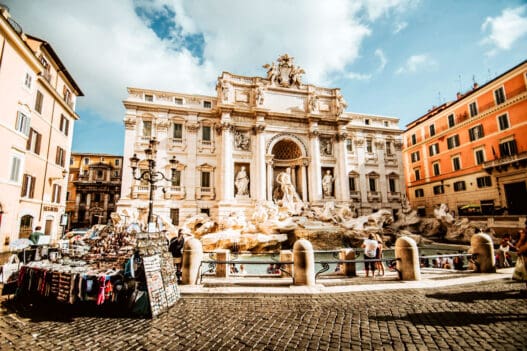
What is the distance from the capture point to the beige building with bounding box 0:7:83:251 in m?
11.5

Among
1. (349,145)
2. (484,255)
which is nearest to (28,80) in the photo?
(484,255)

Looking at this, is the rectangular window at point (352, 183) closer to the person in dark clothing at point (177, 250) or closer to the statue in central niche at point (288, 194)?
the statue in central niche at point (288, 194)

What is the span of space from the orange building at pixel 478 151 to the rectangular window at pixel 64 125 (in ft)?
119

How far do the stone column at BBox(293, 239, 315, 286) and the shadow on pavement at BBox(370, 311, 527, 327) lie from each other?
7.08 ft

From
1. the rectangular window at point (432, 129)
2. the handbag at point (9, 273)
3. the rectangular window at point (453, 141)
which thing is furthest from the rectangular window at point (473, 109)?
the handbag at point (9, 273)

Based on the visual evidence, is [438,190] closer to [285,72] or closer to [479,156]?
[479,156]

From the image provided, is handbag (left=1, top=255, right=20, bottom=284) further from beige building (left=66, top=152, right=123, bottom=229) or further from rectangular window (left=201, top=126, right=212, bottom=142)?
beige building (left=66, top=152, right=123, bottom=229)

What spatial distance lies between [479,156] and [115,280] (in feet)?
104

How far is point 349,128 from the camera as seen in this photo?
2852 cm

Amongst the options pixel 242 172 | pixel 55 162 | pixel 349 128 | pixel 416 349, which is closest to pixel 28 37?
pixel 55 162

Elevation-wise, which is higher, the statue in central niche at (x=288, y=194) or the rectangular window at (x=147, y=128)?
the rectangular window at (x=147, y=128)

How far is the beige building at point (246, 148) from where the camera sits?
21.8 meters

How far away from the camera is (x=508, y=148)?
21719 millimetres

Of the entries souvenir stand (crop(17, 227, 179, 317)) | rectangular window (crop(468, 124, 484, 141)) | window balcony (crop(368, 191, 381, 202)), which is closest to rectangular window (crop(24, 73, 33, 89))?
souvenir stand (crop(17, 227, 179, 317))
